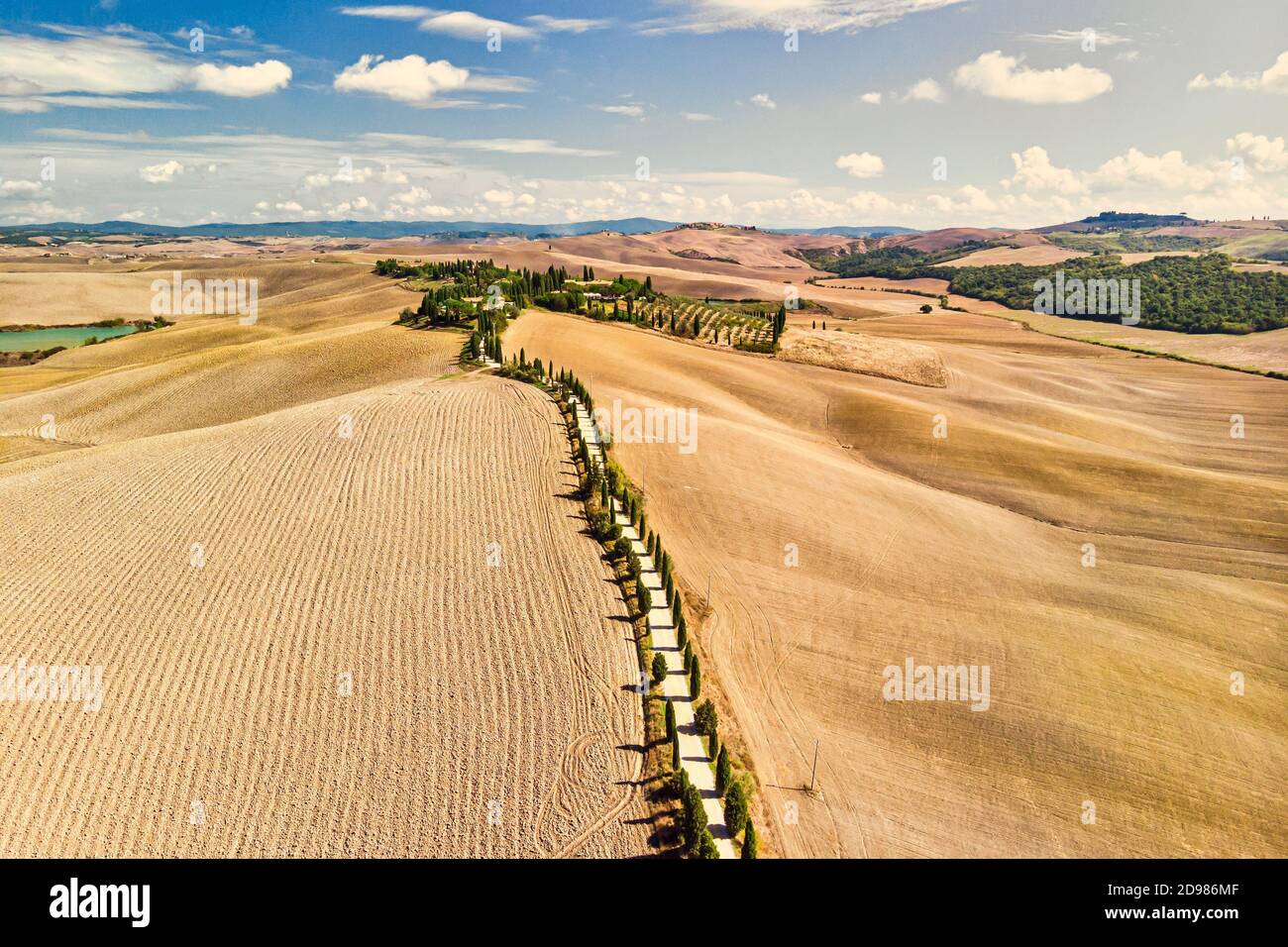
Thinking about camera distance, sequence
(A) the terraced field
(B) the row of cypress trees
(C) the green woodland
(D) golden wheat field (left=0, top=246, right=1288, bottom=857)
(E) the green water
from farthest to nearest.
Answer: (C) the green woodland → (E) the green water → (A) the terraced field → (D) golden wheat field (left=0, top=246, right=1288, bottom=857) → (B) the row of cypress trees

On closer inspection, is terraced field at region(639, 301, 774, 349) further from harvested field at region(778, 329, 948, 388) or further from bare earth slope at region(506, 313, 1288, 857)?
bare earth slope at region(506, 313, 1288, 857)

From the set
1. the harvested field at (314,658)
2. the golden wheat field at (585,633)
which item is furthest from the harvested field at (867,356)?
the harvested field at (314,658)

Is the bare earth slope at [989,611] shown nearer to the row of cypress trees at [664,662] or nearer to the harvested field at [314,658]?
the row of cypress trees at [664,662]

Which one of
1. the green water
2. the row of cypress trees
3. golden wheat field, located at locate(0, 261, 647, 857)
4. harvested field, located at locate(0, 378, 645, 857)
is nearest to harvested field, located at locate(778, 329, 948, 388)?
the row of cypress trees

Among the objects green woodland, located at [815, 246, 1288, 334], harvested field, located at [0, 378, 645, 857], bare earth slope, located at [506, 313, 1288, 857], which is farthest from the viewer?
green woodland, located at [815, 246, 1288, 334]

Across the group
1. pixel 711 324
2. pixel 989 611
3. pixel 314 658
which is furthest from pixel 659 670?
pixel 711 324

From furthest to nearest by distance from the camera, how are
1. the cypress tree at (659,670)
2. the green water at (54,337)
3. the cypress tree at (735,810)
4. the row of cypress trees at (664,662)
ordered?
the green water at (54,337) < the cypress tree at (659,670) < the cypress tree at (735,810) < the row of cypress trees at (664,662)

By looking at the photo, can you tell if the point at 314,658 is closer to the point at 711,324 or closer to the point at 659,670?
the point at 659,670
